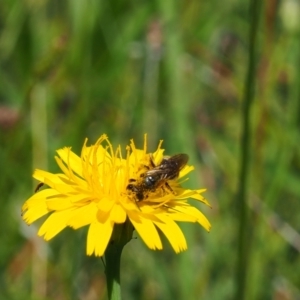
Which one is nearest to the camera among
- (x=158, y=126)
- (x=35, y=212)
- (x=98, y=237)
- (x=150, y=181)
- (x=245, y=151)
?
(x=98, y=237)

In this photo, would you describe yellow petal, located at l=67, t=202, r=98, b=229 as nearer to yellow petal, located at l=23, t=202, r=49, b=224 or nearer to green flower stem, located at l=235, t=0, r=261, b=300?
yellow petal, located at l=23, t=202, r=49, b=224

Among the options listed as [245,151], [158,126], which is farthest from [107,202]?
[158,126]

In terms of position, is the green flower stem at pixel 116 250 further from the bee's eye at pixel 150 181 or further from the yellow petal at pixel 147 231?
the bee's eye at pixel 150 181

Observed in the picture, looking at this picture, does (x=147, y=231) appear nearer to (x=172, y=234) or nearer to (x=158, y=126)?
(x=172, y=234)

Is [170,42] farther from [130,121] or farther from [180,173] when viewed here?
[180,173]

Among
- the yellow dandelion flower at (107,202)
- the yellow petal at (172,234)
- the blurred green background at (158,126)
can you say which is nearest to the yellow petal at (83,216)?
the yellow dandelion flower at (107,202)

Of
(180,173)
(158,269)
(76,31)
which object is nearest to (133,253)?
(158,269)
